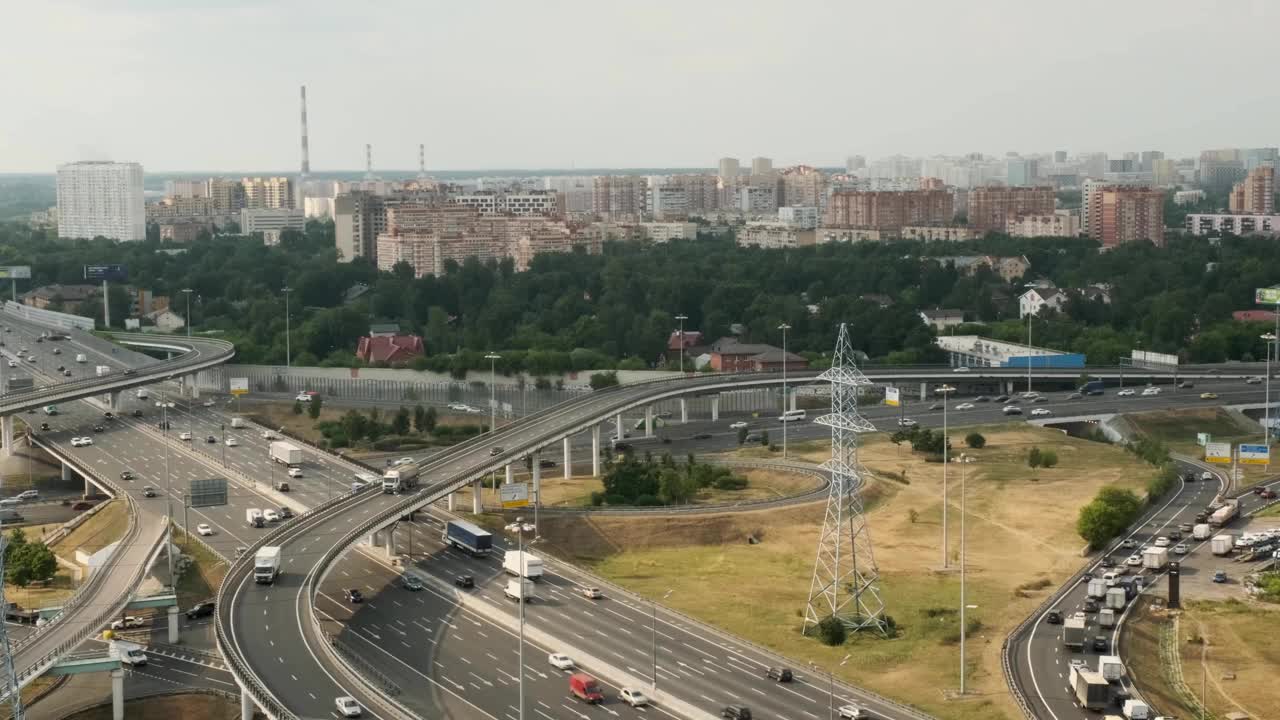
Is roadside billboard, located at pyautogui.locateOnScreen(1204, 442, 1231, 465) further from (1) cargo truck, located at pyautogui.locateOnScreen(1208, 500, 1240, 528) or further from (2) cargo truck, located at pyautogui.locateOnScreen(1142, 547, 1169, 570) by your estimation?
(2) cargo truck, located at pyautogui.locateOnScreen(1142, 547, 1169, 570)

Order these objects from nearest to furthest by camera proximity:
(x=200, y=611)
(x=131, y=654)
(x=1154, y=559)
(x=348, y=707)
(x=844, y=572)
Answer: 1. (x=348, y=707)
2. (x=131, y=654)
3. (x=200, y=611)
4. (x=844, y=572)
5. (x=1154, y=559)

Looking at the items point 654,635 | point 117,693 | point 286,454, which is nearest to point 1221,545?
point 654,635

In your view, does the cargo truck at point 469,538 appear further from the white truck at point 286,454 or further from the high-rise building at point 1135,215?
the high-rise building at point 1135,215

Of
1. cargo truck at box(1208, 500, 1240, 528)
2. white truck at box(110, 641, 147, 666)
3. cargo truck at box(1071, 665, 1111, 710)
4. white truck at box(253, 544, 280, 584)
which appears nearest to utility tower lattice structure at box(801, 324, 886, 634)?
cargo truck at box(1071, 665, 1111, 710)

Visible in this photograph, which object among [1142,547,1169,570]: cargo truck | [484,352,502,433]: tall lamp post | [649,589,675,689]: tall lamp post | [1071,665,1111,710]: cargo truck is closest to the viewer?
[1071,665,1111,710]: cargo truck

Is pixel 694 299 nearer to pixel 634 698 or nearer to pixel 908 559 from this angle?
pixel 908 559

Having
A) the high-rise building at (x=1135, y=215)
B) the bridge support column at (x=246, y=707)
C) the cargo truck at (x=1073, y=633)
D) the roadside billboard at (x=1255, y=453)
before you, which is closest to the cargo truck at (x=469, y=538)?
the bridge support column at (x=246, y=707)

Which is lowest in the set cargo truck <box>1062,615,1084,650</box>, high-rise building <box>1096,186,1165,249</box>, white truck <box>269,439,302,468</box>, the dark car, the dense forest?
the dark car

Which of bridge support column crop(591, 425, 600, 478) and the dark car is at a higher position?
bridge support column crop(591, 425, 600, 478)
